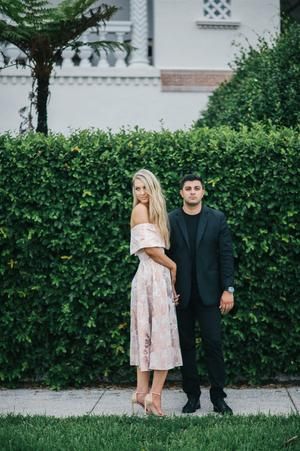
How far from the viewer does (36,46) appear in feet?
36.5

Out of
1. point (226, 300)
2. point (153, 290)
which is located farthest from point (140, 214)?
point (226, 300)

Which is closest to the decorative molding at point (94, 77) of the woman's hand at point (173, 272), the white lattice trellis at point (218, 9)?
the white lattice trellis at point (218, 9)

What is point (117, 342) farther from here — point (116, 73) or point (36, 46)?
point (116, 73)

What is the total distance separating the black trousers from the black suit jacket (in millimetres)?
118

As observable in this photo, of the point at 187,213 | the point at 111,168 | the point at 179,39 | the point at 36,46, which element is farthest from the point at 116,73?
the point at 187,213

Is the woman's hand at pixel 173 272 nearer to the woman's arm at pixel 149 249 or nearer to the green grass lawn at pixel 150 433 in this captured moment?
the woman's arm at pixel 149 249

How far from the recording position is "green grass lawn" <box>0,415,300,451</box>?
5.39 meters

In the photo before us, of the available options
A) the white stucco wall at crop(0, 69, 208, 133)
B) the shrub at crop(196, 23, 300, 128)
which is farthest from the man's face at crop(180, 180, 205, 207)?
the white stucco wall at crop(0, 69, 208, 133)

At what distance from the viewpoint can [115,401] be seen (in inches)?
287

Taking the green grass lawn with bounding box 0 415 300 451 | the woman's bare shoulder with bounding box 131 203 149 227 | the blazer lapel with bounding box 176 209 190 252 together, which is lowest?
the green grass lawn with bounding box 0 415 300 451

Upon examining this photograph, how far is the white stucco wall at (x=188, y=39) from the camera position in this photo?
16.4m

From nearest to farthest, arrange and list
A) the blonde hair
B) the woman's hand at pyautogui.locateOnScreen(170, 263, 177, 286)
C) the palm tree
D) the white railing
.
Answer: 1. the blonde hair
2. the woman's hand at pyautogui.locateOnScreen(170, 263, 177, 286)
3. the palm tree
4. the white railing

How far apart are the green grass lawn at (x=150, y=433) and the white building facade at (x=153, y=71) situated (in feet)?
33.9

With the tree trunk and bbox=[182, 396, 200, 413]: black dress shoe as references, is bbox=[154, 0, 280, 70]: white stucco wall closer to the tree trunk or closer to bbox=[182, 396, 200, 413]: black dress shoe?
the tree trunk
